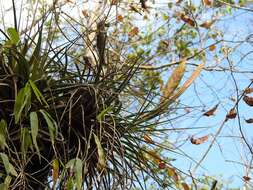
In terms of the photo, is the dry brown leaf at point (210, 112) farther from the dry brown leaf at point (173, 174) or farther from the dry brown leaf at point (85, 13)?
the dry brown leaf at point (85, 13)

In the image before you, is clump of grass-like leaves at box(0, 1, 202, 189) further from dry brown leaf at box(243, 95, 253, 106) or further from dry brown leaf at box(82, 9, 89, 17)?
dry brown leaf at box(82, 9, 89, 17)

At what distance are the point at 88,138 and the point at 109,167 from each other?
0.13 metres

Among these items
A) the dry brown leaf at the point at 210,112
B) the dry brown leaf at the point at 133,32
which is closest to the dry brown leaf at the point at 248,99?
the dry brown leaf at the point at 210,112

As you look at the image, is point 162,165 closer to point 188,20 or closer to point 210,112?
point 210,112

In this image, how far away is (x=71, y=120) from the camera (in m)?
1.59

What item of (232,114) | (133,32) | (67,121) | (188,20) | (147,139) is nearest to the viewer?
(67,121)

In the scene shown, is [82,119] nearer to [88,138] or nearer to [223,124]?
[88,138]

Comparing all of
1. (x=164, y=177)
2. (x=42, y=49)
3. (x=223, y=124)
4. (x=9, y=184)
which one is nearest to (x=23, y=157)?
(x=9, y=184)

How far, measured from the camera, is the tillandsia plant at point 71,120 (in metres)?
1.46

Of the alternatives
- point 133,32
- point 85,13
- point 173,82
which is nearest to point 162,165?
point 173,82

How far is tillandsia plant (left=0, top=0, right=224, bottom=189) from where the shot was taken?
1.46 metres

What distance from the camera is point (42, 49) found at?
1.66 meters

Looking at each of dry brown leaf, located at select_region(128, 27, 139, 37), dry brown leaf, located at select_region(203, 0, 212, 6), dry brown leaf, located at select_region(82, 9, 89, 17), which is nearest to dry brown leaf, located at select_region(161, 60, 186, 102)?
dry brown leaf, located at select_region(82, 9, 89, 17)

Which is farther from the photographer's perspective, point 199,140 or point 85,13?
point 85,13
